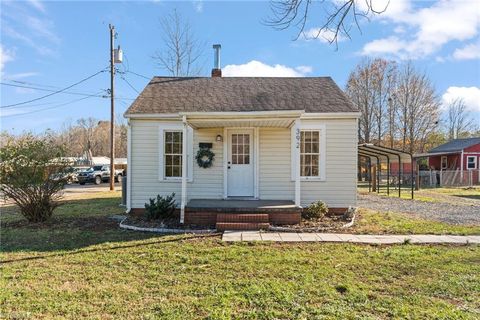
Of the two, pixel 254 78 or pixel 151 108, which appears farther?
pixel 254 78

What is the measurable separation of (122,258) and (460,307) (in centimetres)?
472

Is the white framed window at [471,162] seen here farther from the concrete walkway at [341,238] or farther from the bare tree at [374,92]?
the concrete walkway at [341,238]

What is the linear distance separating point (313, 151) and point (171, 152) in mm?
4199

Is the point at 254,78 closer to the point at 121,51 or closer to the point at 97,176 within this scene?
the point at 121,51

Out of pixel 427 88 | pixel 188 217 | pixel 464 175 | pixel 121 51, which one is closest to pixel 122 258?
pixel 188 217

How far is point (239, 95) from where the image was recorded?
1079 cm

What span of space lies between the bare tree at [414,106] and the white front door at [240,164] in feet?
91.1

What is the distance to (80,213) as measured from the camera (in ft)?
33.6

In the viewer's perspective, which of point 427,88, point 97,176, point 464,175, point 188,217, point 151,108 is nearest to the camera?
point 188,217

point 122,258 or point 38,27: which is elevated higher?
point 38,27

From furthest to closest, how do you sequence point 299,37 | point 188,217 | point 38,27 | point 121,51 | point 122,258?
point 121,51
point 38,27
point 188,217
point 122,258
point 299,37

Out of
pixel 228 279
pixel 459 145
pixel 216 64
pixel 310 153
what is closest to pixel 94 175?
pixel 216 64

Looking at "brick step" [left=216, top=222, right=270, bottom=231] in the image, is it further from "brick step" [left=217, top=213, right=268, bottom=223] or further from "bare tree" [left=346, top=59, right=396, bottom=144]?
"bare tree" [left=346, top=59, right=396, bottom=144]

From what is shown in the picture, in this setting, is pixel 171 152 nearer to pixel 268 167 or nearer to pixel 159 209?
pixel 159 209
